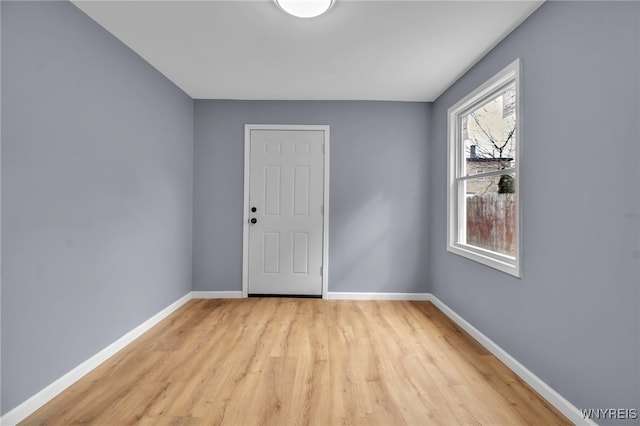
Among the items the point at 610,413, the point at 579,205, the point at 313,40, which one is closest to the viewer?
the point at 610,413

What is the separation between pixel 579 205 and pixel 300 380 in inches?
75.2

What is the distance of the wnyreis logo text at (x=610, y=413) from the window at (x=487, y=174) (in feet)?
2.70

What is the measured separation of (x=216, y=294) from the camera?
3.75 m

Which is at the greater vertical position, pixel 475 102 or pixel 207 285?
pixel 475 102

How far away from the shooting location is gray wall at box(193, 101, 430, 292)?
374cm

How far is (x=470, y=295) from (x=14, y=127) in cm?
339

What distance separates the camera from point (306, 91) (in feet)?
11.2

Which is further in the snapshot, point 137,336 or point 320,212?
point 320,212

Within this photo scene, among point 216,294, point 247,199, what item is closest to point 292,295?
point 216,294

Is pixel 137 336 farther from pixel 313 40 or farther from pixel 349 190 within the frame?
pixel 313 40

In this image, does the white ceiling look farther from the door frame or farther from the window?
the door frame

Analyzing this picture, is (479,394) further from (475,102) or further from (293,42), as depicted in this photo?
(293,42)

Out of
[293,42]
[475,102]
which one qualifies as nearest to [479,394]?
[475,102]

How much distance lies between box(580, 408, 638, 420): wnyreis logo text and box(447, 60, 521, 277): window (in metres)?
0.82
